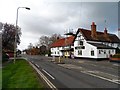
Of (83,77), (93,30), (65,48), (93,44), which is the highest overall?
(93,30)

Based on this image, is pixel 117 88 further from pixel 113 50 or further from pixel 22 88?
pixel 113 50

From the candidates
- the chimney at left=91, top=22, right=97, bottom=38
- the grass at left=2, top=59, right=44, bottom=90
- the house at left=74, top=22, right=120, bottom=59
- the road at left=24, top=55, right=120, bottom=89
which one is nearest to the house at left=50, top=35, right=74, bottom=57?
the house at left=74, top=22, right=120, bottom=59

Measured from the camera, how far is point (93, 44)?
198 ft

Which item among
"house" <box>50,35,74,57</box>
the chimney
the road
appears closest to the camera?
the road

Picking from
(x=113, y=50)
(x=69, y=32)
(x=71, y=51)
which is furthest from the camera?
(x=69, y=32)

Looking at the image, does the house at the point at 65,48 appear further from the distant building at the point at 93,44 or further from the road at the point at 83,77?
the road at the point at 83,77

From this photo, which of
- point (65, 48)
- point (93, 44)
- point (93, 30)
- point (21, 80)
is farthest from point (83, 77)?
point (65, 48)

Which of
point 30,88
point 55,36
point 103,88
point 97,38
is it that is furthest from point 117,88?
point 55,36

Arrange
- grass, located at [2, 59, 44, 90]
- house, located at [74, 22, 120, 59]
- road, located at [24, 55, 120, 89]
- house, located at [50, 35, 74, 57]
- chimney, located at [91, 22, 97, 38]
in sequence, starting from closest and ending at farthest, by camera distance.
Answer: grass, located at [2, 59, 44, 90], road, located at [24, 55, 120, 89], house, located at [74, 22, 120, 59], chimney, located at [91, 22, 97, 38], house, located at [50, 35, 74, 57]

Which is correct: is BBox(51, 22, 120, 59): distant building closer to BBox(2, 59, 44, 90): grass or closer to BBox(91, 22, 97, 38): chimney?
BBox(91, 22, 97, 38): chimney

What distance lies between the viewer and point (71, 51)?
257ft

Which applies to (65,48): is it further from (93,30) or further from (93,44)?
(93,44)

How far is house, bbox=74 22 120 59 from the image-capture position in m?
56.8

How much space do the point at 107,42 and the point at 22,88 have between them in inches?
2298
